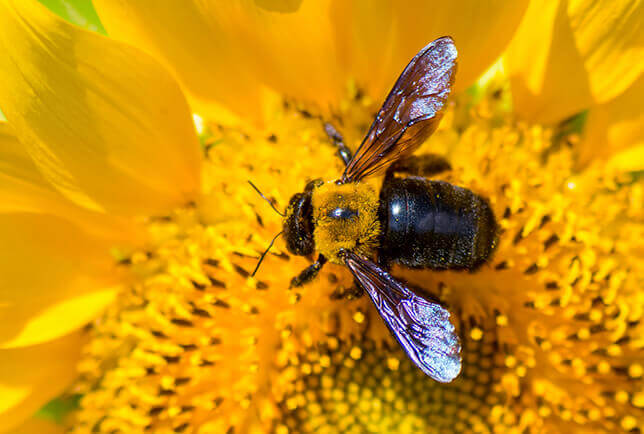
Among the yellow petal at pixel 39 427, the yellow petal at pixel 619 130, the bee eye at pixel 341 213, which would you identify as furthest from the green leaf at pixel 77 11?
the yellow petal at pixel 619 130

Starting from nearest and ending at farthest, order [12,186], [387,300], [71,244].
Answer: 1. [387,300]
2. [12,186]
3. [71,244]

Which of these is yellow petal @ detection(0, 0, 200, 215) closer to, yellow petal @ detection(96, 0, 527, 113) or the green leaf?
yellow petal @ detection(96, 0, 527, 113)

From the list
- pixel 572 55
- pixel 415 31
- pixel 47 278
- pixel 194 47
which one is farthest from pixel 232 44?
pixel 572 55

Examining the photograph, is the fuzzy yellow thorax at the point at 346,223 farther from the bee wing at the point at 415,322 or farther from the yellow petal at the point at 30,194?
the yellow petal at the point at 30,194

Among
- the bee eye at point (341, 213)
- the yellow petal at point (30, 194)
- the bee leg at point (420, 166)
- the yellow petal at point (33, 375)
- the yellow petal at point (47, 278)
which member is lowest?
the bee eye at point (341, 213)

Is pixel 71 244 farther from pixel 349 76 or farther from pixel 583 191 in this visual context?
pixel 583 191

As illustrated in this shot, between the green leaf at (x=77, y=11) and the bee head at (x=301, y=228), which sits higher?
the green leaf at (x=77, y=11)

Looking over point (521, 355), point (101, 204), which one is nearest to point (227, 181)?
point (101, 204)
